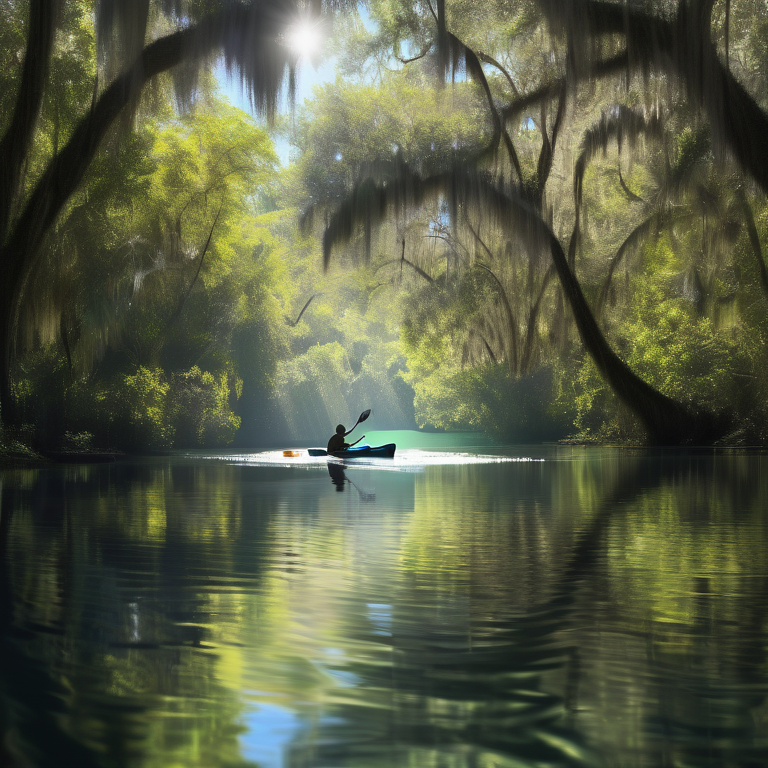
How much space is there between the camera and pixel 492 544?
19.9 feet

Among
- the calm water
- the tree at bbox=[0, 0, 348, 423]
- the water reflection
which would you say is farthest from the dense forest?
the calm water

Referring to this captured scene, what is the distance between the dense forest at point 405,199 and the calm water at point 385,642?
6.95m

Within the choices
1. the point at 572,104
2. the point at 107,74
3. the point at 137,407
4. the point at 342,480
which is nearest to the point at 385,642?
the point at 342,480

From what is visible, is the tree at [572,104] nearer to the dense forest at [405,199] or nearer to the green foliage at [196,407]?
the dense forest at [405,199]

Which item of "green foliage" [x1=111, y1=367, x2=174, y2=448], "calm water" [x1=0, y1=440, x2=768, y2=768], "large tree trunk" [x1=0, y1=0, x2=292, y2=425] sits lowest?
"calm water" [x1=0, y1=440, x2=768, y2=768]

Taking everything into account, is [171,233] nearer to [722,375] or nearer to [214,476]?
[214,476]

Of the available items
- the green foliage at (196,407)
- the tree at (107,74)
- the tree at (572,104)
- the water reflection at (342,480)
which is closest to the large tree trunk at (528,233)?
the tree at (572,104)

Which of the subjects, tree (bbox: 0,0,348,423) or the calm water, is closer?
the calm water

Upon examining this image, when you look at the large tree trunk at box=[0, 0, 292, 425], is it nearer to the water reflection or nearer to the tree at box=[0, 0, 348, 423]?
the tree at box=[0, 0, 348, 423]

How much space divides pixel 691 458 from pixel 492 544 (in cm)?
1227

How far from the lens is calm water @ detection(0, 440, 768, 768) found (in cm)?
244

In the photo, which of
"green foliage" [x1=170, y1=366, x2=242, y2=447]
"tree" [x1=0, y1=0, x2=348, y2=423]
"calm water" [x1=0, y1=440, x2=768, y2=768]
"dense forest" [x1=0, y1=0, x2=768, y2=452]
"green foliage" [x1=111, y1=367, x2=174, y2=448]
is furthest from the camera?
"green foliage" [x1=170, y1=366, x2=242, y2=447]

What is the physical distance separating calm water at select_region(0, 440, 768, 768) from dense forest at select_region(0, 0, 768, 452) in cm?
695

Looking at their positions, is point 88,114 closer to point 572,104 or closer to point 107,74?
point 107,74
